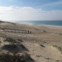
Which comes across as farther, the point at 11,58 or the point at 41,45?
the point at 41,45

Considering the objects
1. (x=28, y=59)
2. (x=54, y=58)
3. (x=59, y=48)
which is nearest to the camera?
(x=28, y=59)

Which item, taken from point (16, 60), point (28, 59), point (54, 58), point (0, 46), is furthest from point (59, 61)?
point (0, 46)

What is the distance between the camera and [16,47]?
20.0m

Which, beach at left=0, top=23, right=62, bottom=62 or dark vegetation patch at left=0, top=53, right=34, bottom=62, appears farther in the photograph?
beach at left=0, top=23, right=62, bottom=62

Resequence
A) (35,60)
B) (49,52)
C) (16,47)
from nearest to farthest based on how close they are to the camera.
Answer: (35,60)
(16,47)
(49,52)

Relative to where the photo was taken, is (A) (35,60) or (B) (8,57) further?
(A) (35,60)

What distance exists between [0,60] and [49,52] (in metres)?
7.31

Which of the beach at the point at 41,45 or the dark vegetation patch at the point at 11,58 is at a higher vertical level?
the dark vegetation patch at the point at 11,58

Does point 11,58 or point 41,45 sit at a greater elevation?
point 11,58

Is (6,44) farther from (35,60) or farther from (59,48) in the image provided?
(59,48)

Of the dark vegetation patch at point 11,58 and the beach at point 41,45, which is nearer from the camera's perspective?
the dark vegetation patch at point 11,58

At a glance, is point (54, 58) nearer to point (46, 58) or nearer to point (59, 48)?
point (46, 58)

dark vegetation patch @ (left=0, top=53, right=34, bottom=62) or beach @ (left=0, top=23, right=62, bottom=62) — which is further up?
dark vegetation patch @ (left=0, top=53, right=34, bottom=62)

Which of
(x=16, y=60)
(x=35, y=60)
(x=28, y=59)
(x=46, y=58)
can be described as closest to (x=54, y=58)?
(x=46, y=58)
